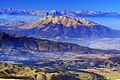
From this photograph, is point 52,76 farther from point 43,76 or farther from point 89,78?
point 89,78

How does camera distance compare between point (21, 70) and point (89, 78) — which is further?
point (89, 78)

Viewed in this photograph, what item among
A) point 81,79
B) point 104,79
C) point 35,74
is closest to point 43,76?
point 35,74

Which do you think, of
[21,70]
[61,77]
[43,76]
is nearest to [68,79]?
[61,77]

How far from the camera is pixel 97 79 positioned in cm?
15575

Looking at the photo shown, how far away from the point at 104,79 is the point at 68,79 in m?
31.5

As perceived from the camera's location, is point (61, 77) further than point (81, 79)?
No

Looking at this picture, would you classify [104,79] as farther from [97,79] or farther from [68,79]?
[68,79]

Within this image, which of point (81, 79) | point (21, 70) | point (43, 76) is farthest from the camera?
point (81, 79)

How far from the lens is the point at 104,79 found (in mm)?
159000

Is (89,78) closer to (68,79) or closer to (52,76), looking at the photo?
(68,79)

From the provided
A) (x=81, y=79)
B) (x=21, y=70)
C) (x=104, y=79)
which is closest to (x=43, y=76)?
(x=21, y=70)

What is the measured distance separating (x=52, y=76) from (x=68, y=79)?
10.4m

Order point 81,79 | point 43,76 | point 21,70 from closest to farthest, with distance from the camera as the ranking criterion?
point 43,76 → point 21,70 → point 81,79

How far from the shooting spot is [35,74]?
5074 inches
